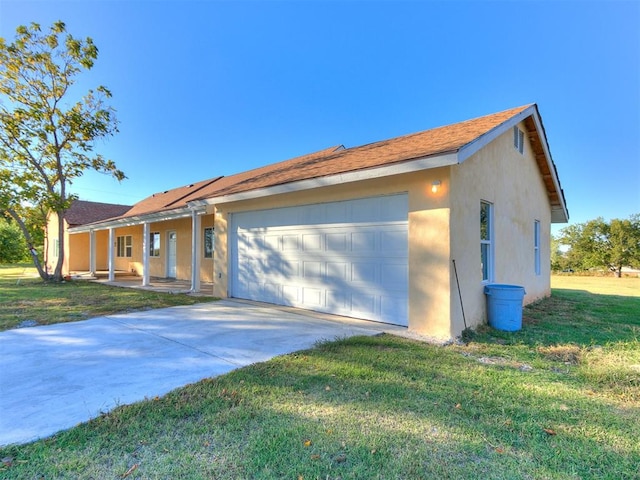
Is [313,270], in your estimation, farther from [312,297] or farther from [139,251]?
[139,251]

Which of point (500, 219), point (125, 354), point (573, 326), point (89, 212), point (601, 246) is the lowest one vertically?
point (573, 326)

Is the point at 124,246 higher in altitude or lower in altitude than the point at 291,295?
higher

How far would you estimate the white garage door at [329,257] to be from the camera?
617 cm

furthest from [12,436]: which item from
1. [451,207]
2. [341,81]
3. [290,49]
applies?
[341,81]

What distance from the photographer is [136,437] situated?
251 centimetres

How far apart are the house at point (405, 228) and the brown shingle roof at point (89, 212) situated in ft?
44.9

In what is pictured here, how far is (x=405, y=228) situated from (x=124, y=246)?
65.0 ft

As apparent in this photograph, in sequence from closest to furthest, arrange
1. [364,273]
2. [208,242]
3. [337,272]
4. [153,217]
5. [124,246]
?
[364,273], [337,272], [153,217], [208,242], [124,246]

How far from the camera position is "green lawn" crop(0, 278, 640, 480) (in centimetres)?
218

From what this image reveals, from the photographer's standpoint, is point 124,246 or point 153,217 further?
point 124,246

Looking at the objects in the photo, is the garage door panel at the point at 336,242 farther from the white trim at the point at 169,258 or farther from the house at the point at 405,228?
the white trim at the point at 169,258

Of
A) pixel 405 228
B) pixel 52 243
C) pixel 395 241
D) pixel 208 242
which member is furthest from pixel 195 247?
pixel 52 243

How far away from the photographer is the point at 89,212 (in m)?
21.8

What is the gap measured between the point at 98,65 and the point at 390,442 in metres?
17.1
